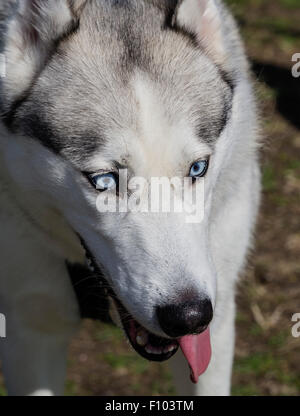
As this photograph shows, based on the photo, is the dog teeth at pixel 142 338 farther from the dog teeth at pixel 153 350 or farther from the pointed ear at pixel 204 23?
the pointed ear at pixel 204 23

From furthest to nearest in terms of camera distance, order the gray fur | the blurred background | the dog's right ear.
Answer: the blurred background
the dog's right ear
the gray fur

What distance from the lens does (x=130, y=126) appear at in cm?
250

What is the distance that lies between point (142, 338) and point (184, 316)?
39 cm

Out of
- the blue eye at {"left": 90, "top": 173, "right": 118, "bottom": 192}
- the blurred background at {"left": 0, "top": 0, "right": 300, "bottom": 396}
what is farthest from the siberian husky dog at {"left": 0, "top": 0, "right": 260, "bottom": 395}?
the blurred background at {"left": 0, "top": 0, "right": 300, "bottom": 396}

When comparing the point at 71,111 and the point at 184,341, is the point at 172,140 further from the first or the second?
the point at 184,341

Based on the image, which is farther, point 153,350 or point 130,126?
point 153,350

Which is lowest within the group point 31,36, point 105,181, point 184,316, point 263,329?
point 263,329

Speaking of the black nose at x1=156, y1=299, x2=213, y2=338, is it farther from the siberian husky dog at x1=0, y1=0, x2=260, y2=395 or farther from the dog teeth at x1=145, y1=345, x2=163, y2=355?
the dog teeth at x1=145, y1=345, x2=163, y2=355

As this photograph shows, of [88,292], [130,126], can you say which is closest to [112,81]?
[130,126]

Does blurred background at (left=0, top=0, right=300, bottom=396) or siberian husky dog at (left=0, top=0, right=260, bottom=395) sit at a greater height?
siberian husky dog at (left=0, top=0, right=260, bottom=395)

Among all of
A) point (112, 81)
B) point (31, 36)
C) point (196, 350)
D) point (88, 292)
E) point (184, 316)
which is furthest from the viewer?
point (88, 292)

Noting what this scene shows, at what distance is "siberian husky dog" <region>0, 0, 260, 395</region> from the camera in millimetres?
2506

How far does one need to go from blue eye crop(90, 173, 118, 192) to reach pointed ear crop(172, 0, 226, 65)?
2.08 ft

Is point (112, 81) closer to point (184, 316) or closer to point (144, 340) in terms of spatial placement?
point (184, 316)
